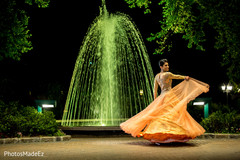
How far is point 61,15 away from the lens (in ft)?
102

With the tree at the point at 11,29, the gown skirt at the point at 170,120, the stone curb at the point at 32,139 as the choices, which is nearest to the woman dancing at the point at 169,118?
the gown skirt at the point at 170,120

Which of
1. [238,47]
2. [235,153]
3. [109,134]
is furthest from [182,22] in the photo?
[235,153]

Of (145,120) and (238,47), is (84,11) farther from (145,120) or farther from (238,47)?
(145,120)

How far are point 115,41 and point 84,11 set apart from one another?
1085cm

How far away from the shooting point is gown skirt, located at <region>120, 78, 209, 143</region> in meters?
10.2

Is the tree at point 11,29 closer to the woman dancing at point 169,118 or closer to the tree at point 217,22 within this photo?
the tree at point 217,22

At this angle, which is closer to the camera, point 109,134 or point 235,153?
point 235,153

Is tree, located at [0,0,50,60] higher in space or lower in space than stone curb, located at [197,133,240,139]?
higher

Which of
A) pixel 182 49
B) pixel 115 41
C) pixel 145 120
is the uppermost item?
pixel 182 49

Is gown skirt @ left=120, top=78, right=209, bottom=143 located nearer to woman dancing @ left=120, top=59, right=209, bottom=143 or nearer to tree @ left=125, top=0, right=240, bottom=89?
woman dancing @ left=120, top=59, right=209, bottom=143

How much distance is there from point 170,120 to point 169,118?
0.10 m

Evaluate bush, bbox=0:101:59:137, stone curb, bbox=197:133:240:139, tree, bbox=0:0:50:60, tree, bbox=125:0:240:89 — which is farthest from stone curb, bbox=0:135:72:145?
tree, bbox=125:0:240:89

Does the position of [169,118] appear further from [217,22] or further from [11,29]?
[11,29]

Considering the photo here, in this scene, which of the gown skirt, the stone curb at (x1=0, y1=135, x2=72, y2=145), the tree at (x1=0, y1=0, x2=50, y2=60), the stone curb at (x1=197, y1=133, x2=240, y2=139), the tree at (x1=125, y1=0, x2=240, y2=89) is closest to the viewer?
the gown skirt
